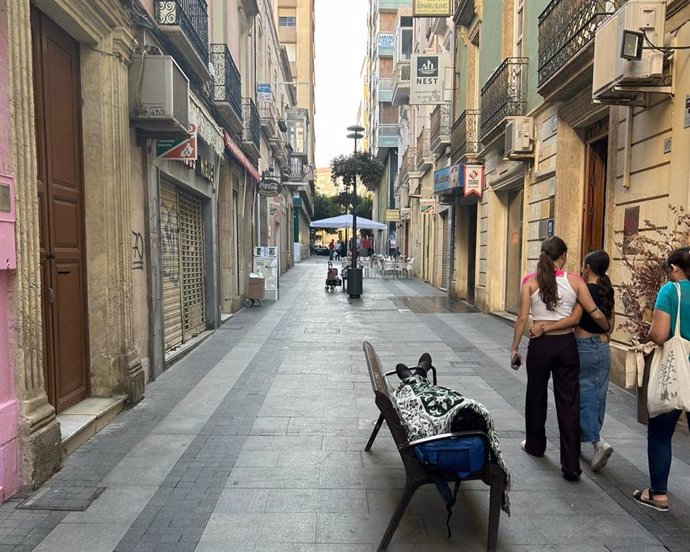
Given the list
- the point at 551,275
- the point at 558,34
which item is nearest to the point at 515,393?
the point at 551,275

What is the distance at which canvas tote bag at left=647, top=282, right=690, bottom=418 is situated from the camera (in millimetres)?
3201

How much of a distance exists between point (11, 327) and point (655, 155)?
647cm

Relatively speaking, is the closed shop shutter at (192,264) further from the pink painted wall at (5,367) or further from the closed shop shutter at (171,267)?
the pink painted wall at (5,367)

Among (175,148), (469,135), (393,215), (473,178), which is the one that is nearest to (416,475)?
(175,148)

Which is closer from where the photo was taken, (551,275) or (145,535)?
(145,535)

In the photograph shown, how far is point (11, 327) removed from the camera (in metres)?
3.58

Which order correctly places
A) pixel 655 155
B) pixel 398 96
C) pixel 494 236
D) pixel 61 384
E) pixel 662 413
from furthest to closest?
1. pixel 398 96
2. pixel 494 236
3. pixel 655 155
4. pixel 61 384
5. pixel 662 413

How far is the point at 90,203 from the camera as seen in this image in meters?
5.30

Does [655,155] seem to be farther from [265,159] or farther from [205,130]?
[265,159]

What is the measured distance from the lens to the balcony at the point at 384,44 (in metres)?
42.5

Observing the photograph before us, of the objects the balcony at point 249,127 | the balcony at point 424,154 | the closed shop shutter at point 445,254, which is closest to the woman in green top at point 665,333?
the balcony at point 249,127

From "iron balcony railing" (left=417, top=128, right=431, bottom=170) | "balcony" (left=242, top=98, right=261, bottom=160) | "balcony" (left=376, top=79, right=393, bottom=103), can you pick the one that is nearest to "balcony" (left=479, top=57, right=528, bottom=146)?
"balcony" (left=242, top=98, right=261, bottom=160)

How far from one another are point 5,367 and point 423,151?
22152 millimetres

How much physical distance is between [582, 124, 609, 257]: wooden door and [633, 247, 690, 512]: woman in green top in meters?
4.99
